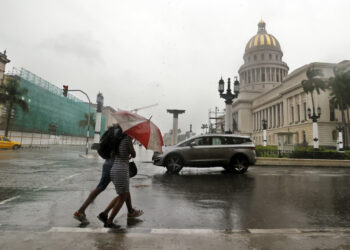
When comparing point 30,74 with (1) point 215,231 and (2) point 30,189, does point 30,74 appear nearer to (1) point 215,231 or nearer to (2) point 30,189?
(2) point 30,189

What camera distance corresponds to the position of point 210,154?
34.2ft

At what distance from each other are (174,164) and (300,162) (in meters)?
12.0

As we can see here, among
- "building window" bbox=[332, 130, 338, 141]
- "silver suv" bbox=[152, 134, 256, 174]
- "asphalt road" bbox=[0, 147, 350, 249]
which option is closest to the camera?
"asphalt road" bbox=[0, 147, 350, 249]

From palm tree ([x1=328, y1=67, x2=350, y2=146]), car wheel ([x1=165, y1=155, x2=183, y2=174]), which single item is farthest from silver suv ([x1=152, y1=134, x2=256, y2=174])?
palm tree ([x1=328, y1=67, x2=350, y2=146])

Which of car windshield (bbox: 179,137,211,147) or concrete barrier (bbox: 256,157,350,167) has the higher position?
car windshield (bbox: 179,137,211,147)

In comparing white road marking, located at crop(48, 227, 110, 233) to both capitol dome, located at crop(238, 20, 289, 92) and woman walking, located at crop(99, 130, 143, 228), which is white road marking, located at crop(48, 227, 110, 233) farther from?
capitol dome, located at crop(238, 20, 289, 92)

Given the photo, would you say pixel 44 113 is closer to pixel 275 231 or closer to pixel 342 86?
pixel 275 231

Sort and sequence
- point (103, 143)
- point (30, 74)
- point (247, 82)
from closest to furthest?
1. point (103, 143)
2. point (30, 74)
3. point (247, 82)

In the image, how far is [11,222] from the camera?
384cm

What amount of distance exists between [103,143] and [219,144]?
7.61 meters

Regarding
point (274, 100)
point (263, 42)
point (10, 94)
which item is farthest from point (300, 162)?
point (263, 42)

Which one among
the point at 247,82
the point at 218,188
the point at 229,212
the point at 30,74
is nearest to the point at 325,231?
the point at 229,212

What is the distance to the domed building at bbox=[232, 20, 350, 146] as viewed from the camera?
49.0 m

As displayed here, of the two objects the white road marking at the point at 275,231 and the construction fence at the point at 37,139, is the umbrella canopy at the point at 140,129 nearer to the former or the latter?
the white road marking at the point at 275,231
